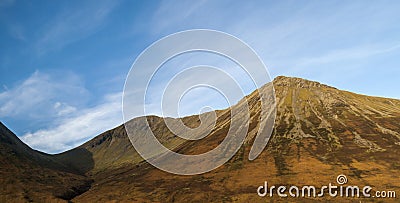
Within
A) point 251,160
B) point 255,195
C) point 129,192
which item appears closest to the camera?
point 255,195

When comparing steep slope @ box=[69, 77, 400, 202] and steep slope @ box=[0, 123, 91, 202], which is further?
steep slope @ box=[0, 123, 91, 202]

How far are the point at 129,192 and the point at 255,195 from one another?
2477 inches

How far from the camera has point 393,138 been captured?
607 ft

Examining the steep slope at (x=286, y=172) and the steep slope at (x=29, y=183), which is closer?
the steep slope at (x=286, y=172)

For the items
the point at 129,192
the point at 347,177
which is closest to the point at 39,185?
the point at 129,192

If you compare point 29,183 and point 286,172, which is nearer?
point 286,172

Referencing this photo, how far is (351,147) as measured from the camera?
181m

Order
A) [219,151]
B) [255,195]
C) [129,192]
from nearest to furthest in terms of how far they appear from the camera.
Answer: [255,195]
[129,192]
[219,151]

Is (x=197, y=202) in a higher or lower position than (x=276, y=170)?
lower

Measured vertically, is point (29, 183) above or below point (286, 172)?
below

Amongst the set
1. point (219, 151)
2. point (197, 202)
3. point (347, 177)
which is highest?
point (219, 151)

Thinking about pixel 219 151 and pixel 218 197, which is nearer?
pixel 218 197

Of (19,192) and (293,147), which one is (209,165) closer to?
(293,147)

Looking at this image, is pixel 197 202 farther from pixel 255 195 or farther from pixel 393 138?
pixel 393 138
